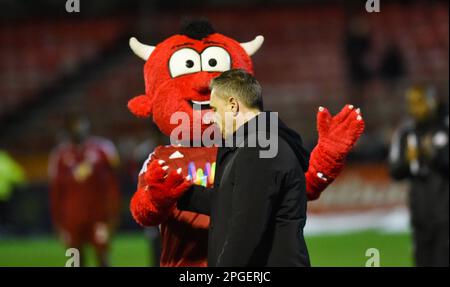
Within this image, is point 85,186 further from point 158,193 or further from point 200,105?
point 158,193

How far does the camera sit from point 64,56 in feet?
69.4

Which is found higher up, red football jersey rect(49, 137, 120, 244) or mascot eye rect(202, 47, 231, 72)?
mascot eye rect(202, 47, 231, 72)

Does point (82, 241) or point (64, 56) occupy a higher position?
point (64, 56)

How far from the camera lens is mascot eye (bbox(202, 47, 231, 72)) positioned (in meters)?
5.55

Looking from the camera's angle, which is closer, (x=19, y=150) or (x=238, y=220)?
(x=238, y=220)

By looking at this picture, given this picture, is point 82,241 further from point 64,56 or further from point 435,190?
point 64,56

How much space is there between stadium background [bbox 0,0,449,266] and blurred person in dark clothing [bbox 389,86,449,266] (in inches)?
173

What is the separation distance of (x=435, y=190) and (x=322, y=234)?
6.84 meters

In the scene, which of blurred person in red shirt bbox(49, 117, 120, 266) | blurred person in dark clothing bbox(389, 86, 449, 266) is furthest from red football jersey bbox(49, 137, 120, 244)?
blurred person in dark clothing bbox(389, 86, 449, 266)

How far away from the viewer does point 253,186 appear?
13.6 ft

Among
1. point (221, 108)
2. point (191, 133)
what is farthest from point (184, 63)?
point (221, 108)

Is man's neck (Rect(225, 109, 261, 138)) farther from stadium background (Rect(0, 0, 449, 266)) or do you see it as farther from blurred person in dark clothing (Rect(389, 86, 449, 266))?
stadium background (Rect(0, 0, 449, 266))

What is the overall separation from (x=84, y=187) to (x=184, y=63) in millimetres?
5520
